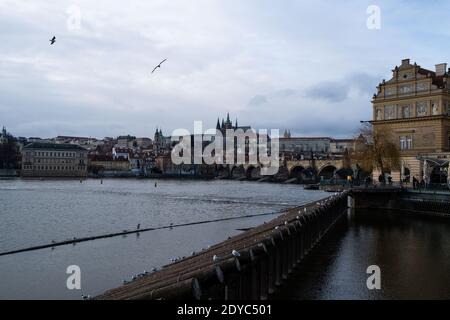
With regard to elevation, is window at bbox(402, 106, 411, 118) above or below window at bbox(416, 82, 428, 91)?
below

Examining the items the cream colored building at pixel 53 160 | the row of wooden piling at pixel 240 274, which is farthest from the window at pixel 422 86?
the cream colored building at pixel 53 160

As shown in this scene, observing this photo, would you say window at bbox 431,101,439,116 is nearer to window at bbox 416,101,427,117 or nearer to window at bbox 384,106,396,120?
window at bbox 416,101,427,117

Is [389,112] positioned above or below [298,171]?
above

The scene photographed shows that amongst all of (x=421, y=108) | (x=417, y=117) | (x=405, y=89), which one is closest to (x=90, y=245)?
(x=417, y=117)

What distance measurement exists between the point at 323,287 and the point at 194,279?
20.0ft

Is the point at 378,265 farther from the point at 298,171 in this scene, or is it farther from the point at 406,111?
the point at 298,171

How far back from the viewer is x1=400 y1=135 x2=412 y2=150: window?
49.9 metres

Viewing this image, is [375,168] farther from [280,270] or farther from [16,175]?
[16,175]

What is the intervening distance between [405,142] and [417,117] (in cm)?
301

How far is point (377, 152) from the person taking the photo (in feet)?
159

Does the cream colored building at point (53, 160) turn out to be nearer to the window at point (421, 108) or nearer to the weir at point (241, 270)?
the window at point (421, 108)

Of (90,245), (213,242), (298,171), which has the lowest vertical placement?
(213,242)

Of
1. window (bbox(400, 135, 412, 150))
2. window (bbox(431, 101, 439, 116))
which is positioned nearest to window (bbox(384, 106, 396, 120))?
window (bbox(400, 135, 412, 150))

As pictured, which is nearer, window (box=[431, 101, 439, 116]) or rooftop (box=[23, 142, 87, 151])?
window (box=[431, 101, 439, 116])
